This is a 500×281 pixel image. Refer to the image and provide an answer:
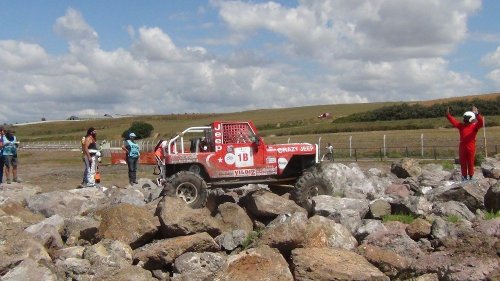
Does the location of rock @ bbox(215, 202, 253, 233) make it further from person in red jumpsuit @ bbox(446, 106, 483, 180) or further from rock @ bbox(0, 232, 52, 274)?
person in red jumpsuit @ bbox(446, 106, 483, 180)

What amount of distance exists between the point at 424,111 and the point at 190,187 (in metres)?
56.4

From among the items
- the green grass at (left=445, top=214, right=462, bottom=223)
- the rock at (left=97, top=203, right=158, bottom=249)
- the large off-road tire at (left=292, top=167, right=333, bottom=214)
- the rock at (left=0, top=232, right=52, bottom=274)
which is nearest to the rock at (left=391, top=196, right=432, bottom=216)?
the green grass at (left=445, top=214, right=462, bottom=223)

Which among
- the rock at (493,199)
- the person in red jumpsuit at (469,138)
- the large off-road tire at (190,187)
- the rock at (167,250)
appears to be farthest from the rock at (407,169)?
the rock at (167,250)

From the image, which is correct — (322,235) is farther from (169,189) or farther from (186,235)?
(169,189)

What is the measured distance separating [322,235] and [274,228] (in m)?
0.75

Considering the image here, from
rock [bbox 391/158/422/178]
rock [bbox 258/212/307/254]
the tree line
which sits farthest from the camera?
the tree line

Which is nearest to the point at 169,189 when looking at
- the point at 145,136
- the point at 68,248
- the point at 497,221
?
the point at 68,248

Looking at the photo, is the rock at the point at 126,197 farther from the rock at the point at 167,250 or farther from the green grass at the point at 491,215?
the green grass at the point at 491,215

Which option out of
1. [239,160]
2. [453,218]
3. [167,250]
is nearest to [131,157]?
[239,160]

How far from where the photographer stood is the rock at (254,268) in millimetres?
9078

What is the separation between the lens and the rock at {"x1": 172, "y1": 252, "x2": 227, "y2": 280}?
931cm

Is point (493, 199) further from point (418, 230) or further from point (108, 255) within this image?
point (108, 255)

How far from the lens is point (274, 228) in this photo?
1018 cm

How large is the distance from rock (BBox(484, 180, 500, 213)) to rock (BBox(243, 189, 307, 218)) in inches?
134
